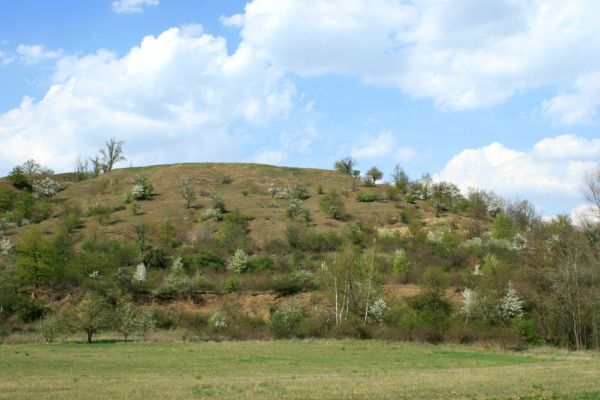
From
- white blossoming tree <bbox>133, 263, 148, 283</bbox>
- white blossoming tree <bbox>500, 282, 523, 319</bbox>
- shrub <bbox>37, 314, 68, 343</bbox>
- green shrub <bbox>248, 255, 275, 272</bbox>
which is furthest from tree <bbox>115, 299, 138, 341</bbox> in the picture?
white blossoming tree <bbox>500, 282, 523, 319</bbox>

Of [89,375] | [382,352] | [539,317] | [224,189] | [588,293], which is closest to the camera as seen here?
[89,375]

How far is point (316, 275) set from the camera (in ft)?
205

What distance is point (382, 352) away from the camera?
39.4m

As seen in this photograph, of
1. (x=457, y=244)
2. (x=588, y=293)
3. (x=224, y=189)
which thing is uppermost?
(x=224, y=189)

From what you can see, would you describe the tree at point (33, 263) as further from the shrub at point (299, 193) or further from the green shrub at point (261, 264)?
the shrub at point (299, 193)

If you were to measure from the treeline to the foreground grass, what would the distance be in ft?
23.9

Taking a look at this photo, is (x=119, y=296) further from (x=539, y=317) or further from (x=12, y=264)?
(x=539, y=317)

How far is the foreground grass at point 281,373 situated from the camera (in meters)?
17.8

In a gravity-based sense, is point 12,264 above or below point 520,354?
above

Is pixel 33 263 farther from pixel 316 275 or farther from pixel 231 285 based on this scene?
pixel 316 275

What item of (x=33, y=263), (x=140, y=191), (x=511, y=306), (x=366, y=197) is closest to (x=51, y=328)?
(x=33, y=263)

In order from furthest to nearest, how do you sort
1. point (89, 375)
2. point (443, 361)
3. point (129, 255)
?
point (129, 255) < point (443, 361) < point (89, 375)

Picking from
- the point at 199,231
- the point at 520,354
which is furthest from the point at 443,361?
the point at 199,231

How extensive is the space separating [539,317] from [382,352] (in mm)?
18857
